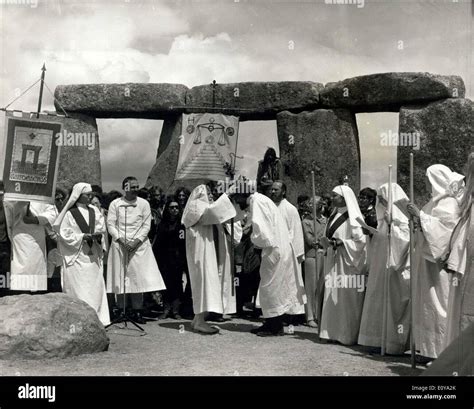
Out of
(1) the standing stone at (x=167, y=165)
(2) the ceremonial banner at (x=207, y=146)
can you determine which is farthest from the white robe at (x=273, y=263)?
(1) the standing stone at (x=167, y=165)

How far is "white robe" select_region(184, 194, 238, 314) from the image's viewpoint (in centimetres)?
893

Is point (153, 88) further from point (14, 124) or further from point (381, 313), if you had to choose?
point (381, 313)

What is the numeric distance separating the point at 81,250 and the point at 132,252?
3.33 ft

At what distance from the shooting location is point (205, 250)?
9.10 metres

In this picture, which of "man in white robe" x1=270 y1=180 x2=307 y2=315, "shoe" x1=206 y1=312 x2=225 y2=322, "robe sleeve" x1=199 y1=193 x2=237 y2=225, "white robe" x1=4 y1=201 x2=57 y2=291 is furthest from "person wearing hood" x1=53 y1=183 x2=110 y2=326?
"man in white robe" x1=270 y1=180 x2=307 y2=315

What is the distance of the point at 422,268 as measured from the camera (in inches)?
283

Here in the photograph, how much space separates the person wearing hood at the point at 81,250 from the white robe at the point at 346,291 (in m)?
2.84

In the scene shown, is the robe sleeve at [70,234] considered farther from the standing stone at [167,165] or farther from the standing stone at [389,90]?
the standing stone at [389,90]

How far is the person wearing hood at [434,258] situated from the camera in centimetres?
680

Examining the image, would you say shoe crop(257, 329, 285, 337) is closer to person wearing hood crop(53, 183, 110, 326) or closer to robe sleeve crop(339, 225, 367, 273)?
robe sleeve crop(339, 225, 367, 273)

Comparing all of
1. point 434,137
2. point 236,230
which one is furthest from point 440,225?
point 434,137

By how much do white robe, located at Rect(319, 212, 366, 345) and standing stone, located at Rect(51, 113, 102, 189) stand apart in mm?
6198

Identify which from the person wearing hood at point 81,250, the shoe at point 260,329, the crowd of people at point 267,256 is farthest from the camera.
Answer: the person wearing hood at point 81,250
